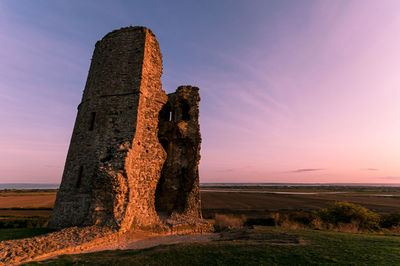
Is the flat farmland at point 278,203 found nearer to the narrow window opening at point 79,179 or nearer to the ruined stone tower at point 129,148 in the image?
the ruined stone tower at point 129,148

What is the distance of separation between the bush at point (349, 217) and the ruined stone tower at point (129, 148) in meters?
11.8

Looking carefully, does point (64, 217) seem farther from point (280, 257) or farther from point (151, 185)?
point (280, 257)

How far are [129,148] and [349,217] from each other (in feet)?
60.4

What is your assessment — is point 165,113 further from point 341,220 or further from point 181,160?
point 341,220

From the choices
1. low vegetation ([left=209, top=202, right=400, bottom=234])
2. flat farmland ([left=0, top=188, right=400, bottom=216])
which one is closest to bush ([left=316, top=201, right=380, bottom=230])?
low vegetation ([left=209, top=202, right=400, bottom=234])

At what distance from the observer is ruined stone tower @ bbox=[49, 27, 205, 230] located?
976cm

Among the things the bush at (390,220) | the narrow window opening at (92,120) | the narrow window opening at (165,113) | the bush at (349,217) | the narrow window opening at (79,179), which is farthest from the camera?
the bush at (390,220)

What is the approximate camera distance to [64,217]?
1018 cm

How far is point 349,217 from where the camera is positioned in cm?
1638

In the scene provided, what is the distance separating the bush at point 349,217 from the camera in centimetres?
1536

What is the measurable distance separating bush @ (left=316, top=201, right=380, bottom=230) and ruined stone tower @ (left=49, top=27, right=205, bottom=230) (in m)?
11.8

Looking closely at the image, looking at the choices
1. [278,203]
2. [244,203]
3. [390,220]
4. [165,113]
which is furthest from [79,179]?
[278,203]

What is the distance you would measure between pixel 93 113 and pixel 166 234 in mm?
8431

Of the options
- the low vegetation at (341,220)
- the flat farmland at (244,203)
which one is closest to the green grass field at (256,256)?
the low vegetation at (341,220)
